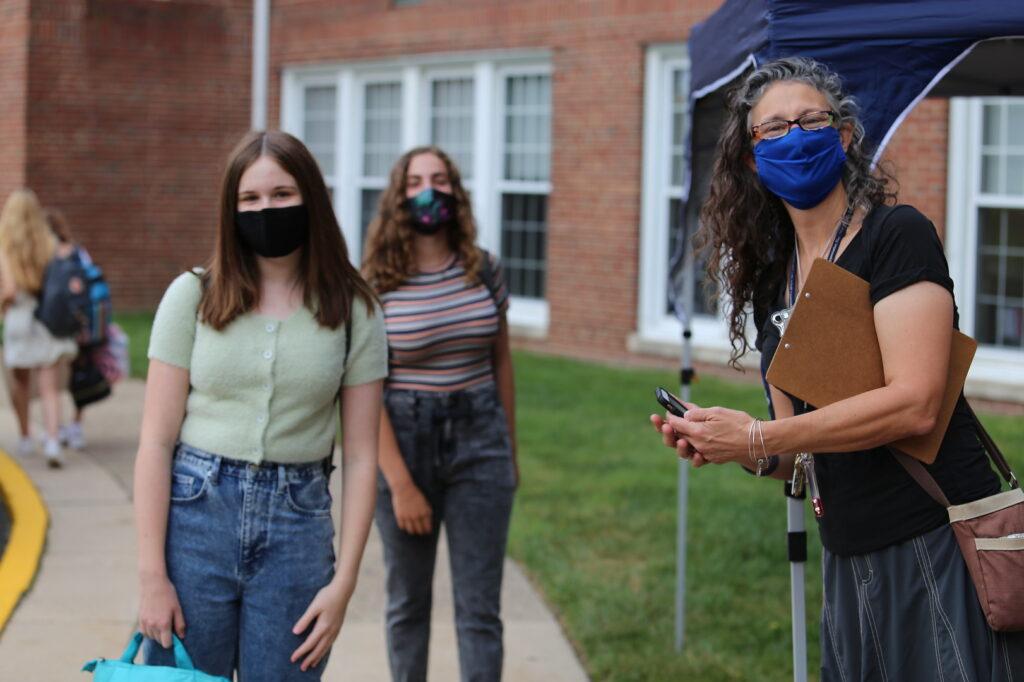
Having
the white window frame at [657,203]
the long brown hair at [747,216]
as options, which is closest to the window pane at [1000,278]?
the white window frame at [657,203]

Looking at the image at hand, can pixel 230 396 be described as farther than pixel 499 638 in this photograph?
No

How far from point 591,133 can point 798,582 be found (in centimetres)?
1091

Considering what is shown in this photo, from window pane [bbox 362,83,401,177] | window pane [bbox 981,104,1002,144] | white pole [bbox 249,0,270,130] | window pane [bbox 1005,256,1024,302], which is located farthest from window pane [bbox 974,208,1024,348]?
window pane [bbox 362,83,401,177]

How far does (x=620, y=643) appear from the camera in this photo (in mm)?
5809

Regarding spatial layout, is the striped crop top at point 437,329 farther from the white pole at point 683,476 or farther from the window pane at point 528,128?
the window pane at point 528,128

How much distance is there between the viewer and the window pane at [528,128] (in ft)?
50.0

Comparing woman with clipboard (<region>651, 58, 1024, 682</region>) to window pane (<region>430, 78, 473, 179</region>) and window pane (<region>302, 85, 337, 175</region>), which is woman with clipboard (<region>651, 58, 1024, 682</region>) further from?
window pane (<region>302, 85, 337, 175</region>)

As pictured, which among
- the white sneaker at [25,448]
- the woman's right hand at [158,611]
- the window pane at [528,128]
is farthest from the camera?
the window pane at [528,128]

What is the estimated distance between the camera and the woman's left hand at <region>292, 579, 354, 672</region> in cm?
320

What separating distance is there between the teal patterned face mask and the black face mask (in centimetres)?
115

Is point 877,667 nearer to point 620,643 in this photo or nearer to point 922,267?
point 922,267

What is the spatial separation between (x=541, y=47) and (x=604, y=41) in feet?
3.16

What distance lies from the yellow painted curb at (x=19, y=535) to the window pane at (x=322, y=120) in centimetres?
943

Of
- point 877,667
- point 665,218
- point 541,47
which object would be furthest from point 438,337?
point 541,47
